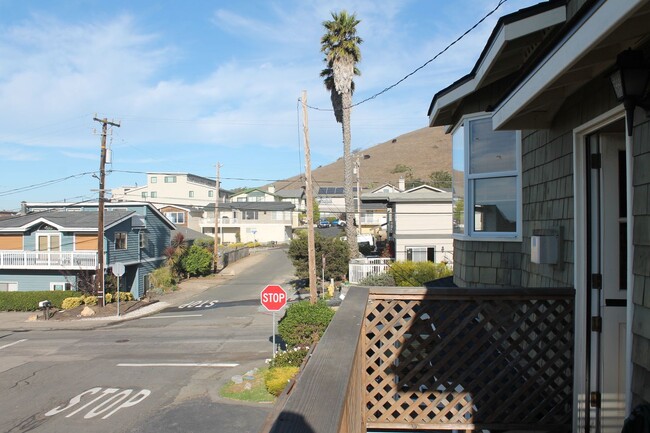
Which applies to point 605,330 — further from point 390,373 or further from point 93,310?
point 93,310

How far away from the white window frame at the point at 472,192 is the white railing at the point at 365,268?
2087 cm

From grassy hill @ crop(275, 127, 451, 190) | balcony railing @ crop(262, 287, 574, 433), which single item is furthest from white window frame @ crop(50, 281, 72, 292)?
grassy hill @ crop(275, 127, 451, 190)

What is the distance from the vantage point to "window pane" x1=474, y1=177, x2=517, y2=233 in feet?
21.2

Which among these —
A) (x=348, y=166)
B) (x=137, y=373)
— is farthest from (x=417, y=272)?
(x=137, y=373)

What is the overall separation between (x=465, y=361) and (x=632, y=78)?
2.45 meters

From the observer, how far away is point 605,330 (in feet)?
13.2

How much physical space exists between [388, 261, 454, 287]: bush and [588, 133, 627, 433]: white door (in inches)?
760

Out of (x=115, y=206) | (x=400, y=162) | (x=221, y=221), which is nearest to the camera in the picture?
(x=115, y=206)

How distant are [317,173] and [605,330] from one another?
514 feet

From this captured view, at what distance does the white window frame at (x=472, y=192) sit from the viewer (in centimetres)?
626

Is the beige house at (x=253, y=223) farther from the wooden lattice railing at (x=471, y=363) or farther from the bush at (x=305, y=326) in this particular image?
the wooden lattice railing at (x=471, y=363)

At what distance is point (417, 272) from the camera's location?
79.2ft

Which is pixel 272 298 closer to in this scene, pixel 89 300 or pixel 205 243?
pixel 89 300

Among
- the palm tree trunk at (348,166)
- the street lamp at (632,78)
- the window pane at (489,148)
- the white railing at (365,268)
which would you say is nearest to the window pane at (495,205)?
the window pane at (489,148)
